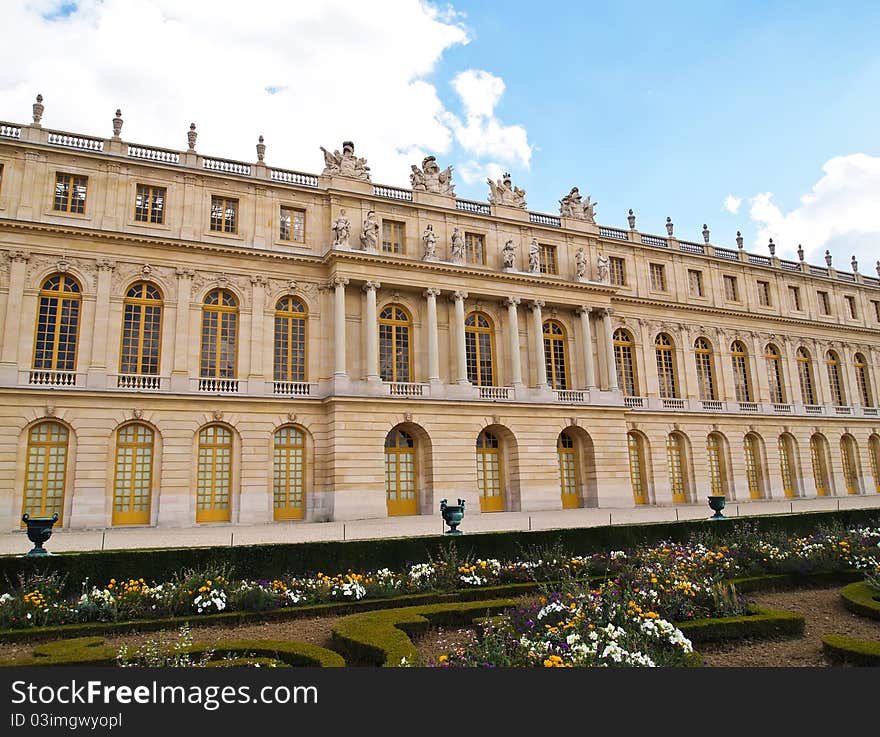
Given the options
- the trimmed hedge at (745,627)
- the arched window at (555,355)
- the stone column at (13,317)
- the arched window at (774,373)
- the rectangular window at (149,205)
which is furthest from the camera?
the arched window at (774,373)

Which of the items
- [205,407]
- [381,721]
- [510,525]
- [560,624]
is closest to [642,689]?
[381,721]

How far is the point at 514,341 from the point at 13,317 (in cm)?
2320

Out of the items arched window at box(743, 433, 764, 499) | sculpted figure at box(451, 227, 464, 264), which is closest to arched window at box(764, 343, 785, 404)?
arched window at box(743, 433, 764, 499)

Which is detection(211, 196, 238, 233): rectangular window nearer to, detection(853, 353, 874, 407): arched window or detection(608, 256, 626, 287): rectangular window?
detection(608, 256, 626, 287): rectangular window

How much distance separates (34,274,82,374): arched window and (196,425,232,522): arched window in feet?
20.3

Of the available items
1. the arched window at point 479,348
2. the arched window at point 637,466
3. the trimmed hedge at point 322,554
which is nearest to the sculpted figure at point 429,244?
the arched window at point 479,348

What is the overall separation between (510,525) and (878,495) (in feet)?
113

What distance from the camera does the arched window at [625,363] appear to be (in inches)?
1574

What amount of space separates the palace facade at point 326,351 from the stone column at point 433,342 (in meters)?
0.14

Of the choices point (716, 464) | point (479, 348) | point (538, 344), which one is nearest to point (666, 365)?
point (716, 464)

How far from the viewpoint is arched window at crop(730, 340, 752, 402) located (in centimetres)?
4398

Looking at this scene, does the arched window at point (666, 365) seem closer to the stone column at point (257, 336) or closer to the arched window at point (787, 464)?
the arched window at point (787, 464)

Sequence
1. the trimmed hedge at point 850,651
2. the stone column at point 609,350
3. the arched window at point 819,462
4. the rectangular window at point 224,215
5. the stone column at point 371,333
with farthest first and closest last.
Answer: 1. the arched window at point 819,462
2. the stone column at point 609,350
3. the stone column at point 371,333
4. the rectangular window at point 224,215
5. the trimmed hedge at point 850,651

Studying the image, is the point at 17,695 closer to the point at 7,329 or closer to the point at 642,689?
the point at 642,689
